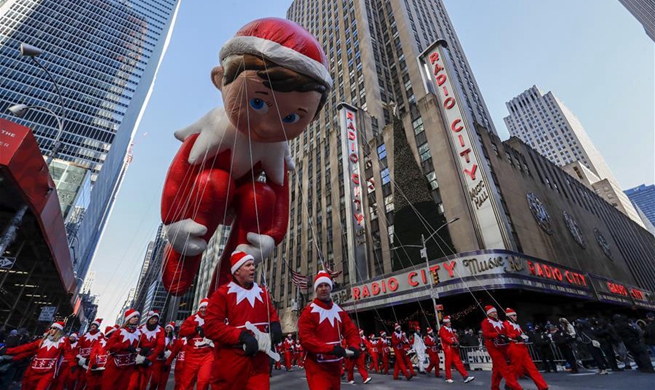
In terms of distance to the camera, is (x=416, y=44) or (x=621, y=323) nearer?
(x=621, y=323)

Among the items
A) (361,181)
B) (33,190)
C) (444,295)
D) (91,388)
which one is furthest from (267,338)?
(361,181)

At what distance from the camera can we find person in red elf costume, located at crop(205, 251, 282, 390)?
3.18 meters

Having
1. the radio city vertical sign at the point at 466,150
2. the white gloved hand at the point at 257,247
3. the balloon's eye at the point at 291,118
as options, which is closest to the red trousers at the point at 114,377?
the white gloved hand at the point at 257,247

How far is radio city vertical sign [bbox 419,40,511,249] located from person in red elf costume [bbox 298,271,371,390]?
62.8 ft

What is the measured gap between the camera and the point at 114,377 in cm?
651

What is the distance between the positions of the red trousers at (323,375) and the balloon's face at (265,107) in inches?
131

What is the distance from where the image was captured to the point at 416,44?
42.7m

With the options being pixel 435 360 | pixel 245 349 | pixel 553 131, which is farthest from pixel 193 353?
pixel 553 131

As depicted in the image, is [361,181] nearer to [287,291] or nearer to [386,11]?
[287,291]

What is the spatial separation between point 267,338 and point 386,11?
56.9 m

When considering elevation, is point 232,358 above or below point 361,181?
below

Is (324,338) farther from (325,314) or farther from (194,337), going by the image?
(194,337)

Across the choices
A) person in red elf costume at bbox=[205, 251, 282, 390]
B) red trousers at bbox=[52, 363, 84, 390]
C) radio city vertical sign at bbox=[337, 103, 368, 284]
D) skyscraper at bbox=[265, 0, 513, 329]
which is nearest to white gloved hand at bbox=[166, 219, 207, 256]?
person in red elf costume at bbox=[205, 251, 282, 390]

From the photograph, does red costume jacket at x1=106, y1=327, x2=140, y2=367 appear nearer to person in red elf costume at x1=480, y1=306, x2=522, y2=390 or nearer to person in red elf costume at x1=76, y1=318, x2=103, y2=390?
person in red elf costume at x1=76, y1=318, x2=103, y2=390
